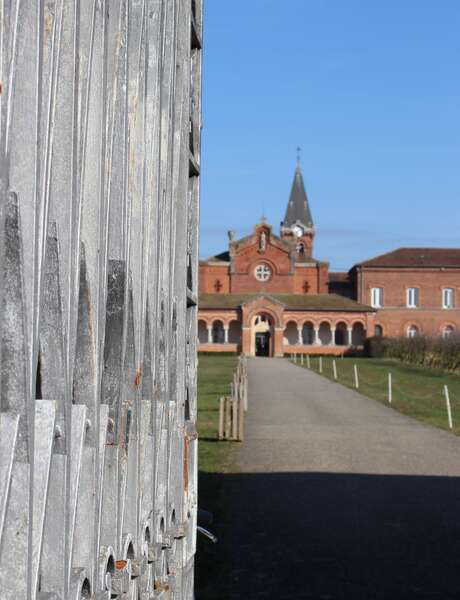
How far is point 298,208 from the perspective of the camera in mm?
93812

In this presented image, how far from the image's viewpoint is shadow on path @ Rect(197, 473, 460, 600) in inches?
305

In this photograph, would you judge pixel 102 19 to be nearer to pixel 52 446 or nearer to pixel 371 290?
pixel 52 446

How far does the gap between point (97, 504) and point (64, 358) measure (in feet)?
1.97

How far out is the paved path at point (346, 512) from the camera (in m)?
7.93

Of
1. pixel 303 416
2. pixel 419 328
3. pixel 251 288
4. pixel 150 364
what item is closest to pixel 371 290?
pixel 419 328

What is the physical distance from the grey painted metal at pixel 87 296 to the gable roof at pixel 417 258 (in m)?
76.6

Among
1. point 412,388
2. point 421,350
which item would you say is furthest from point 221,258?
point 412,388

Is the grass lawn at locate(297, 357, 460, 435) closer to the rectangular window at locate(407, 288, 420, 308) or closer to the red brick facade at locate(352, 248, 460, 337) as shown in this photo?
the red brick facade at locate(352, 248, 460, 337)

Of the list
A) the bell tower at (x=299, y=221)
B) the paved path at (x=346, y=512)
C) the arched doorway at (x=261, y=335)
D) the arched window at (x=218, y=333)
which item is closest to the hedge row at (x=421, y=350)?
the arched doorway at (x=261, y=335)

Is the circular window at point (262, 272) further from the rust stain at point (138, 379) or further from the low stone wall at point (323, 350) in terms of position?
the rust stain at point (138, 379)

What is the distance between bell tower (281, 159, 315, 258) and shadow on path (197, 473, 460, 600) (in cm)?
7540

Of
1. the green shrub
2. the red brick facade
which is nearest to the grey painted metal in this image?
the green shrub

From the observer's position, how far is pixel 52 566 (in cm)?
244

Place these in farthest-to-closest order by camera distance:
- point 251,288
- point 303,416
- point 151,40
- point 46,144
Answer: point 251,288
point 303,416
point 151,40
point 46,144
